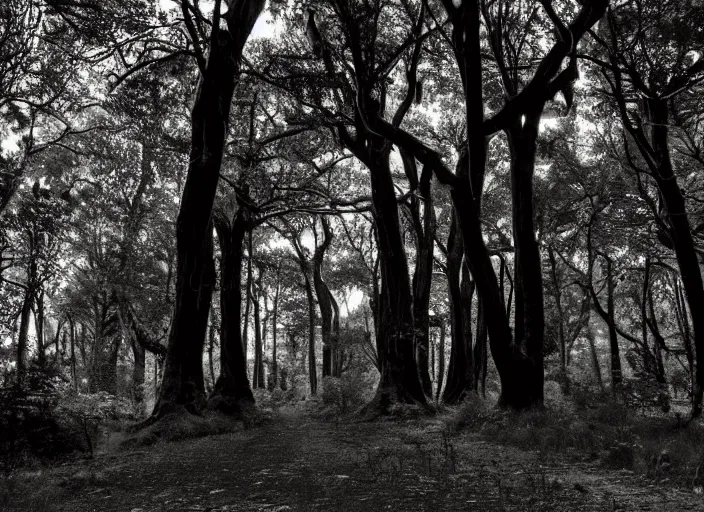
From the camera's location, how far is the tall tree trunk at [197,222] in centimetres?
964

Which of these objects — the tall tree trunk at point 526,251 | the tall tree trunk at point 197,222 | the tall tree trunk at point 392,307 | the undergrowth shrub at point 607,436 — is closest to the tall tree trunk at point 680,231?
the undergrowth shrub at point 607,436

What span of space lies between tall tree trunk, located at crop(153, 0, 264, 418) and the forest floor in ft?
8.89

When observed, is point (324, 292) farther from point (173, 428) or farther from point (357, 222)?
point (173, 428)

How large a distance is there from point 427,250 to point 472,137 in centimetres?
711

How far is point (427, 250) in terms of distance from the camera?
1550cm

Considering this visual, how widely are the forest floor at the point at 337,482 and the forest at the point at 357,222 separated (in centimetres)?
4

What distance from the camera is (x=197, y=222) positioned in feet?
33.6

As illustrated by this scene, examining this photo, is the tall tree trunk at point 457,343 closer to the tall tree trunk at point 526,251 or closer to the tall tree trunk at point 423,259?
the tall tree trunk at point 423,259

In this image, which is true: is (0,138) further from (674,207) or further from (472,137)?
(674,207)

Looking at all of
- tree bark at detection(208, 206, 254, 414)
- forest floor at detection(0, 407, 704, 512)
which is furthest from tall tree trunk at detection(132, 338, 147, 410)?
forest floor at detection(0, 407, 704, 512)

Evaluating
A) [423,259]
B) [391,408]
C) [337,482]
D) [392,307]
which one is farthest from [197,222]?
[423,259]

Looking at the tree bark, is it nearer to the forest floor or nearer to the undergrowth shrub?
the undergrowth shrub

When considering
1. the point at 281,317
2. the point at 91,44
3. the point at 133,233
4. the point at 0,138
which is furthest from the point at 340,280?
the point at 91,44

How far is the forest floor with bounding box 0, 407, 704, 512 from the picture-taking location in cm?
377
